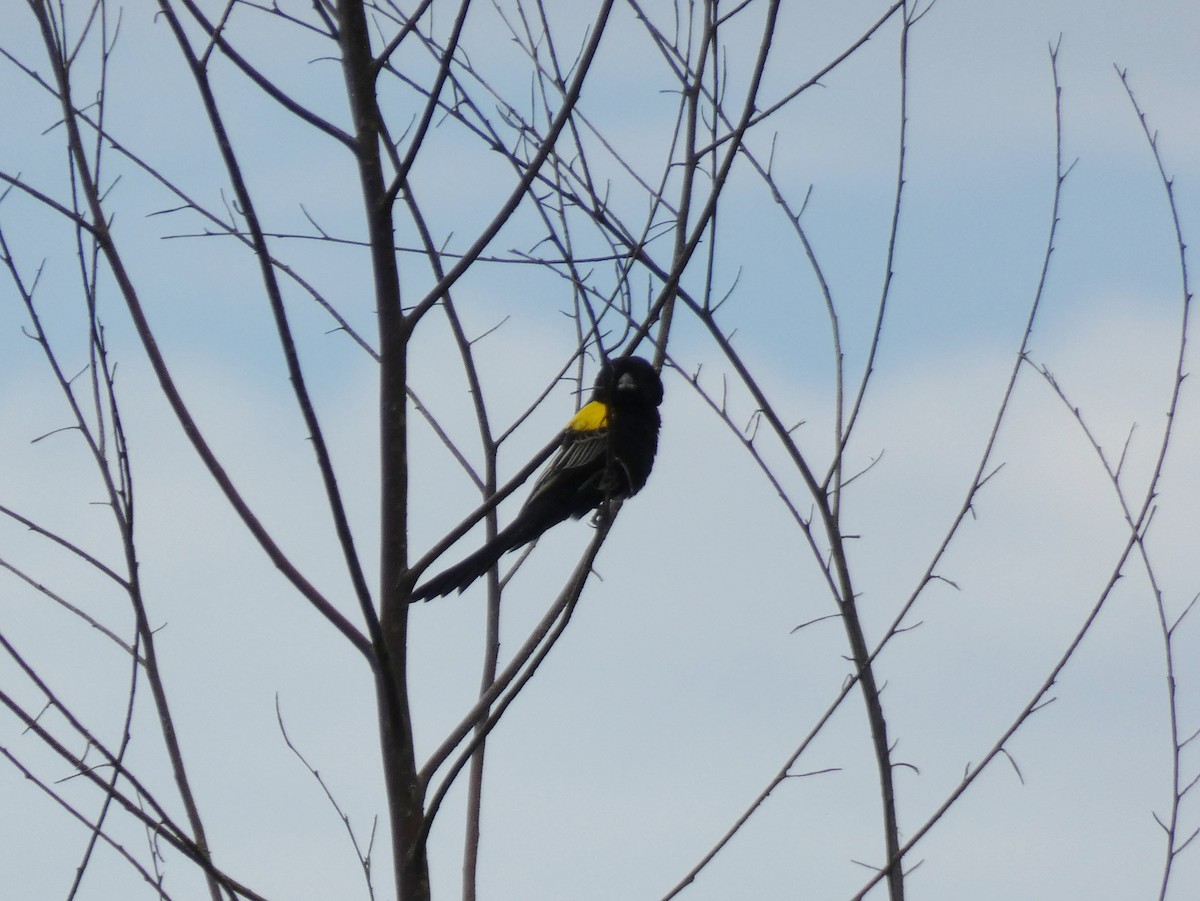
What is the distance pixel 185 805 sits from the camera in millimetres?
2312

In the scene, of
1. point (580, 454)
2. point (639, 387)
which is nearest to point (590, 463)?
point (580, 454)

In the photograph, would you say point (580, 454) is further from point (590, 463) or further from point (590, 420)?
point (590, 420)

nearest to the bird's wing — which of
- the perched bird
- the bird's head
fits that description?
the perched bird

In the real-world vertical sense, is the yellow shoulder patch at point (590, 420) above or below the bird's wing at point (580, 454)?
above

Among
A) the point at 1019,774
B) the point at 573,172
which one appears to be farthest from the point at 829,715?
the point at 573,172

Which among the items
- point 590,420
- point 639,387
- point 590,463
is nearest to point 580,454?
point 590,463

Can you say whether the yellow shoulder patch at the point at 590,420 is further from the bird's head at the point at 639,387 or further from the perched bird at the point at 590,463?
the bird's head at the point at 639,387

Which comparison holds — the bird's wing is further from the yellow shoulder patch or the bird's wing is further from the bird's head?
the bird's head

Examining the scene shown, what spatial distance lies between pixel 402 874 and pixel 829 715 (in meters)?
0.96

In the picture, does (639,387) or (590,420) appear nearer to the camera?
(639,387)

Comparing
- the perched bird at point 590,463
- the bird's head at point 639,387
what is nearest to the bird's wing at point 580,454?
the perched bird at point 590,463

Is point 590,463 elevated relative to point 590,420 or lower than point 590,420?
lower

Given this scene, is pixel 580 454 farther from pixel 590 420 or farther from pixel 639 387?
pixel 639 387

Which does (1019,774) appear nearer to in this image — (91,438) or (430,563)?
(430,563)
